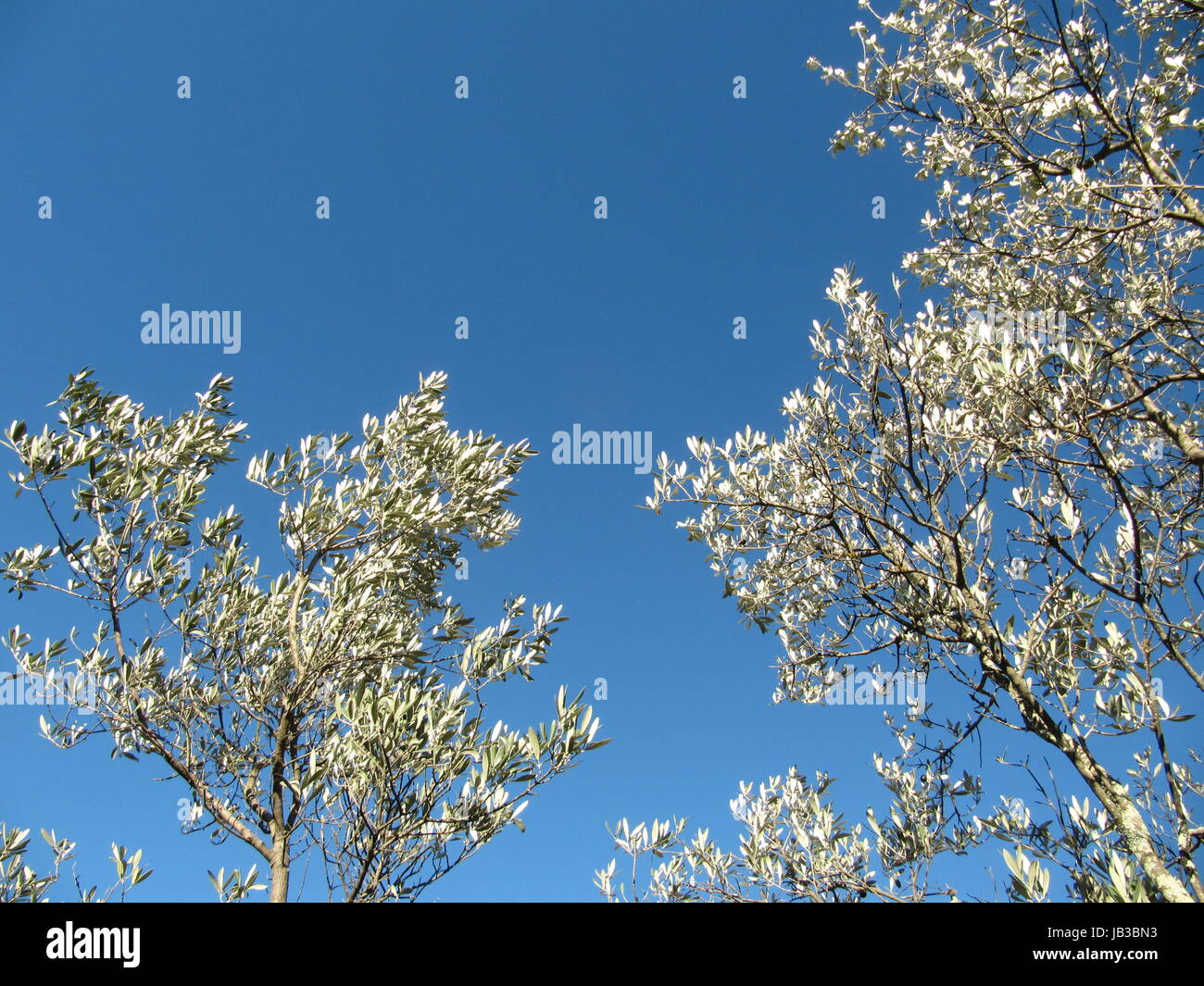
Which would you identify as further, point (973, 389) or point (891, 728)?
point (891, 728)

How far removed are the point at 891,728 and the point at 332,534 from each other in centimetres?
677

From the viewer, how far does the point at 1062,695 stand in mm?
5262

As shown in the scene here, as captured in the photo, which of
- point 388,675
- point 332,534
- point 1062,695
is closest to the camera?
point 1062,695

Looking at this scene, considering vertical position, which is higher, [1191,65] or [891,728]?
[1191,65]
